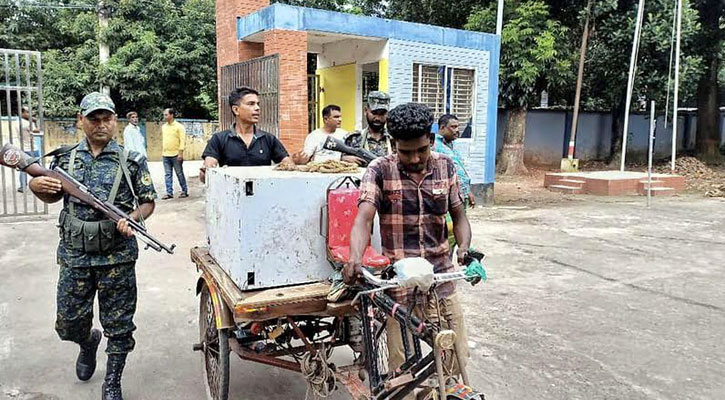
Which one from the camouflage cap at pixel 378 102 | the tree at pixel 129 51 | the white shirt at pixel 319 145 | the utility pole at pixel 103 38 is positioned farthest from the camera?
the tree at pixel 129 51

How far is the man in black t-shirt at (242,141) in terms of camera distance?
4211 mm

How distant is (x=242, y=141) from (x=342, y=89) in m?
7.97

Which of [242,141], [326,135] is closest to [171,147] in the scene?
[326,135]

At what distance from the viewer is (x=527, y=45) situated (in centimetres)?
1504

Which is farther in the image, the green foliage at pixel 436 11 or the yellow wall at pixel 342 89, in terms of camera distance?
the green foliage at pixel 436 11

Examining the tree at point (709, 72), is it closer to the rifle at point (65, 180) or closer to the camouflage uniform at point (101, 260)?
the camouflage uniform at point (101, 260)

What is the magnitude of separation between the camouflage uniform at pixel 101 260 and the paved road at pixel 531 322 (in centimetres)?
50

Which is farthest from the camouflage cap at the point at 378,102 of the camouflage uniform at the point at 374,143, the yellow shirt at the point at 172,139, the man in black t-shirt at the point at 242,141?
the yellow shirt at the point at 172,139

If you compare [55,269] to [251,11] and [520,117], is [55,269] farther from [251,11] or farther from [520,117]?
[520,117]

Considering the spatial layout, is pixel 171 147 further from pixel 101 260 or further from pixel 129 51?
pixel 129 51

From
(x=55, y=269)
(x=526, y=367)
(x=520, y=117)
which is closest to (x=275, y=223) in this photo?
(x=526, y=367)

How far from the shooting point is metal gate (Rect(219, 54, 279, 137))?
9016 millimetres

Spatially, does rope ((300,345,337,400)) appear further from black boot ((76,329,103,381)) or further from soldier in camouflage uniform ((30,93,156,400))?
black boot ((76,329,103,381))

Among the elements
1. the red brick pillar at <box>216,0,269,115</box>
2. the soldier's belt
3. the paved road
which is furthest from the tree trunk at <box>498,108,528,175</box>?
the soldier's belt
